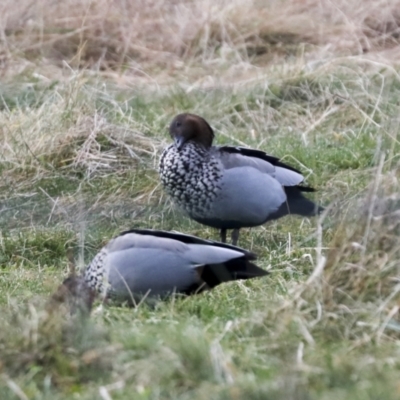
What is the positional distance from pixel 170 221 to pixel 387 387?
342 cm

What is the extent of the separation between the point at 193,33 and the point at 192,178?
501 centimetres

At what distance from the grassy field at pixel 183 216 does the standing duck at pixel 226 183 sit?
21 cm

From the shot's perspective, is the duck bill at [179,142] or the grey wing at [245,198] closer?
the grey wing at [245,198]

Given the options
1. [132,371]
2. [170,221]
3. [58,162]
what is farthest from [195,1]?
[132,371]

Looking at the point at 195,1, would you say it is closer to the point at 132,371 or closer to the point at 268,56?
the point at 268,56

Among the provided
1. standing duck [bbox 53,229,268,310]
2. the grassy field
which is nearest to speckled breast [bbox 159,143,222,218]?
the grassy field

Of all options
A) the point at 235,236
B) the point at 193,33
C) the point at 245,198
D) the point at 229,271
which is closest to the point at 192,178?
the point at 245,198

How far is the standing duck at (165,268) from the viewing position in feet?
13.1

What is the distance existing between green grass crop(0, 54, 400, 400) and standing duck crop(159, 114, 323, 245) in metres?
0.23

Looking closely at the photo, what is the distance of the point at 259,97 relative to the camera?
7961 millimetres

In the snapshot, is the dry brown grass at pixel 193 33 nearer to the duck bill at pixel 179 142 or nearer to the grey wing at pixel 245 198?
the duck bill at pixel 179 142

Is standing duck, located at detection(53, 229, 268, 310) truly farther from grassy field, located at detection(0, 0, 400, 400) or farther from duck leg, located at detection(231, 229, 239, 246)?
duck leg, located at detection(231, 229, 239, 246)

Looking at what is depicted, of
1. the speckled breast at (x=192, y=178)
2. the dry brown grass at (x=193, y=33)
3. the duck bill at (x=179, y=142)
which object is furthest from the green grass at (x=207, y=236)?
the dry brown grass at (x=193, y=33)

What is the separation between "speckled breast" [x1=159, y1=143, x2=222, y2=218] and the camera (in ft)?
17.2
